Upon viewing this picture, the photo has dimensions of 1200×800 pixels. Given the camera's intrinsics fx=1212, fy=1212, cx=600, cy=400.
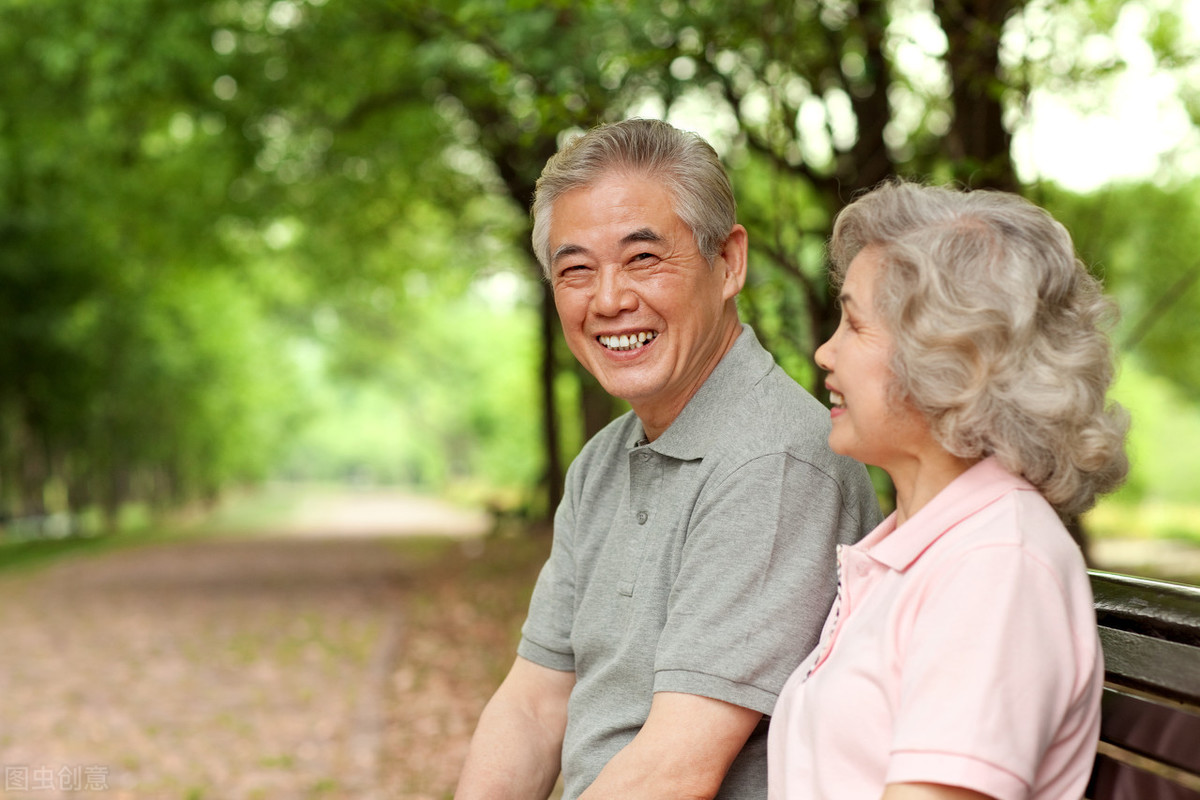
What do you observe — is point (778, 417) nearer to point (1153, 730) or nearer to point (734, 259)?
point (734, 259)

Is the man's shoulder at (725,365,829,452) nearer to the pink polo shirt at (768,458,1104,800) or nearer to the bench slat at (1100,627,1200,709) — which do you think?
the pink polo shirt at (768,458,1104,800)

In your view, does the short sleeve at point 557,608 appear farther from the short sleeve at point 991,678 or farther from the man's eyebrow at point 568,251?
the short sleeve at point 991,678

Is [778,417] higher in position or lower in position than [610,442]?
higher

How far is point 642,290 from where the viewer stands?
2303mm

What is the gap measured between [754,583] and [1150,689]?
0.59 metres

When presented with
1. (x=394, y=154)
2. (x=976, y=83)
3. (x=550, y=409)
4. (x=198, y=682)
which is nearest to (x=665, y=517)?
(x=976, y=83)

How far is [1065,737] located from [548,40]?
605 cm

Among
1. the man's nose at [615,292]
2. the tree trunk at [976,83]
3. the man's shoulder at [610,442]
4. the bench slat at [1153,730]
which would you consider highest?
the tree trunk at [976,83]

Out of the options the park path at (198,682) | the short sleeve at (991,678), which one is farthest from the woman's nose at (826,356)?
the park path at (198,682)

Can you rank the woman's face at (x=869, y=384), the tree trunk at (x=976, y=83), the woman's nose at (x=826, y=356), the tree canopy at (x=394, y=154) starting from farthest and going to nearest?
the tree canopy at (x=394, y=154)
the tree trunk at (x=976, y=83)
the woman's nose at (x=826, y=356)
the woman's face at (x=869, y=384)

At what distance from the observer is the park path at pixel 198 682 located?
6.68 meters

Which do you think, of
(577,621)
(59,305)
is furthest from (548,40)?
(59,305)

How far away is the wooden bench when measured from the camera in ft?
5.15

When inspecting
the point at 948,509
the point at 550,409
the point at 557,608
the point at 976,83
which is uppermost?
the point at 976,83
